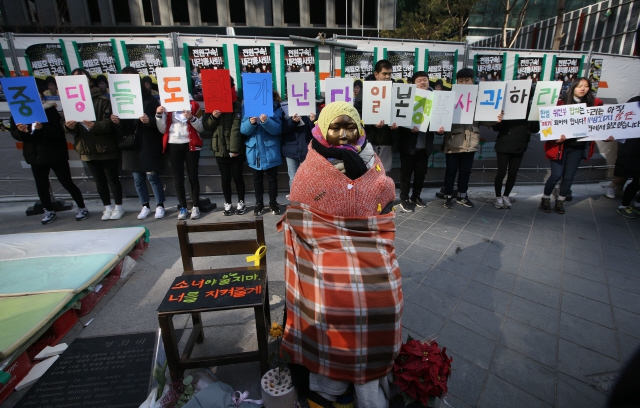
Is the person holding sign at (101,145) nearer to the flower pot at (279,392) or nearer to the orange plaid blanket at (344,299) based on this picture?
the orange plaid blanket at (344,299)

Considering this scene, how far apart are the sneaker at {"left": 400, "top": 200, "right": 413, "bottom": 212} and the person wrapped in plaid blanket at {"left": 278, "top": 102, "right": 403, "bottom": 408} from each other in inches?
141

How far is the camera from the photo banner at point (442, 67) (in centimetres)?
589

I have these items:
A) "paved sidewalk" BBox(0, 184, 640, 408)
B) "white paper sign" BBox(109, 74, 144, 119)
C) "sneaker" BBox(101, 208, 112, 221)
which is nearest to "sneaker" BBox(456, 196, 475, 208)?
"paved sidewalk" BBox(0, 184, 640, 408)

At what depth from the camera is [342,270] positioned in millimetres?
1779

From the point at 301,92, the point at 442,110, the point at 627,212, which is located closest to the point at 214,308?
the point at 301,92

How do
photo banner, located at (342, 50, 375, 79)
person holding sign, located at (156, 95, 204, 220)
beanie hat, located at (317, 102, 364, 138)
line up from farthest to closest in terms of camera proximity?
1. photo banner, located at (342, 50, 375, 79)
2. person holding sign, located at (156, 95, 204, 220)
3. beanie hat, located at (317, 102, 364, 138)

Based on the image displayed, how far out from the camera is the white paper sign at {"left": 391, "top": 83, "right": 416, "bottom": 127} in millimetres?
4691

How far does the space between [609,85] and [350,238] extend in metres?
7.97

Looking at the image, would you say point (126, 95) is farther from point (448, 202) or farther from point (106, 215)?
point (448, 202)

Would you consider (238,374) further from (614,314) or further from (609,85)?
(609,85)

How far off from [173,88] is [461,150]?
4.53 metres

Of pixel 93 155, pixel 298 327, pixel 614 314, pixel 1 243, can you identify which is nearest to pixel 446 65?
pixel 614 314

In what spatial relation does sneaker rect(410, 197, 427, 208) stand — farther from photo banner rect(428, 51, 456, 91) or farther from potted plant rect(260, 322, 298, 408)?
potted plant rect(260, 322, 298, 408)

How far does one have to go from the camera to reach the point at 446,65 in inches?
234
